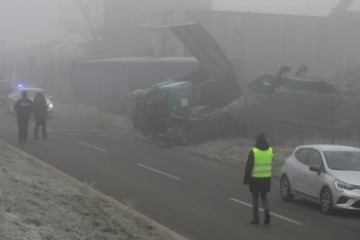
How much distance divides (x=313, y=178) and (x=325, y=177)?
468 mm

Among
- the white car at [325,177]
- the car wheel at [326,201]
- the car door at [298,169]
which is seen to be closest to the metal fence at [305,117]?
the car door at [298,169]

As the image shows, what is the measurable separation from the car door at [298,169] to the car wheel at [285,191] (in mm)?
182

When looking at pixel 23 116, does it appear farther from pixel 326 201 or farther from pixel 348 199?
pixel 348 199

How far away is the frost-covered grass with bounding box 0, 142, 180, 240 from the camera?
8.88 meters

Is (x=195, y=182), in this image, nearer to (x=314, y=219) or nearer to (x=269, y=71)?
(x=314, y=219)

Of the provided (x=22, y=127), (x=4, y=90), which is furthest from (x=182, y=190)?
(x=4, y=90)

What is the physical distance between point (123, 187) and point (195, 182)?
2409 mm

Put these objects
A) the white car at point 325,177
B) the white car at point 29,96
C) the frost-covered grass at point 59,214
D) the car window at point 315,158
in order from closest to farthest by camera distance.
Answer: the frost-covered grass at point 59,214, the white car at point 325,177, the car window at point 315,158, the white car at point 29,96

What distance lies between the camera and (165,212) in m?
14.3

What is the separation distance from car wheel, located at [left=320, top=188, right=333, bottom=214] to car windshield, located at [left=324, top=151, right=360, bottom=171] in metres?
0.64

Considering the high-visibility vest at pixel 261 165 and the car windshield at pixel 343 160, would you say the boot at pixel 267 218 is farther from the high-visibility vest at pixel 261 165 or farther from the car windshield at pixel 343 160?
the car windshield at pixel 343 160

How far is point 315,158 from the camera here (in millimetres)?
16141

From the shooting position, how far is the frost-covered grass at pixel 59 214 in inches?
349

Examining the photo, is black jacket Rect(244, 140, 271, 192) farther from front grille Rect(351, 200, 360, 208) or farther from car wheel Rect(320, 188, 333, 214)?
front grille Rect(351, 200, 360, 208)
